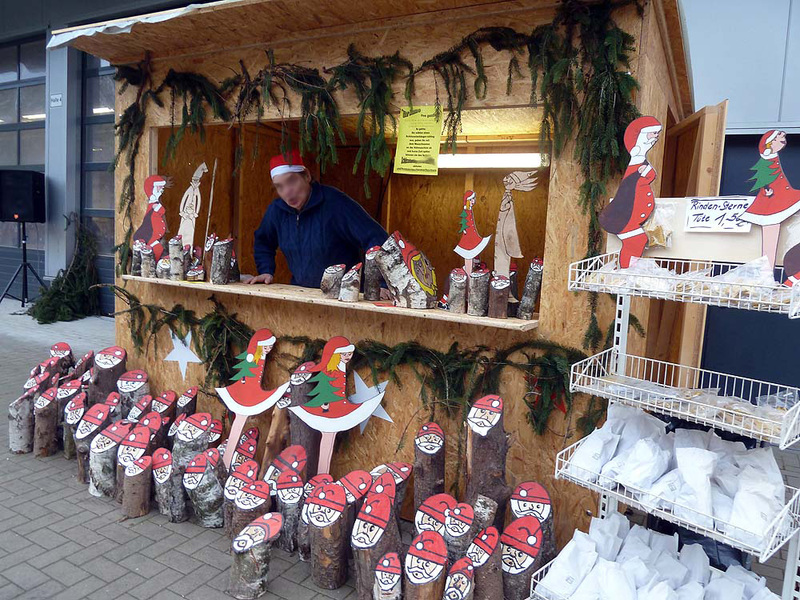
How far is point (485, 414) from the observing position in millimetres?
2867

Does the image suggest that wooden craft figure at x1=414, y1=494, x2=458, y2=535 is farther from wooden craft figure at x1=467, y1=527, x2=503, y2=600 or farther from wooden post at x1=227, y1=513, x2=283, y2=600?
wooden post at x1=227, y1=513, x2=283, y2=600

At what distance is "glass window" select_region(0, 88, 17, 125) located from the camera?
10.7m

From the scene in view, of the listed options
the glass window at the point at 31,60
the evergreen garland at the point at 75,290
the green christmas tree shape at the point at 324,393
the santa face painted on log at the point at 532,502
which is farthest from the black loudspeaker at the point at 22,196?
the santa face painted on log at the point at 532,502

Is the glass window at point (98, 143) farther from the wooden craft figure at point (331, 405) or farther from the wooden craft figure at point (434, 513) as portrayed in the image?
the wooden craft figure at point (434, 513)

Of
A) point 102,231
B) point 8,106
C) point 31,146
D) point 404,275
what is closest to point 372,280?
point 404,275

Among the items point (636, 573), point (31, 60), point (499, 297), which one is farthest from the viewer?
point (31, 60)

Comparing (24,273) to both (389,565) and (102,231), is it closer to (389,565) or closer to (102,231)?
(102,231)

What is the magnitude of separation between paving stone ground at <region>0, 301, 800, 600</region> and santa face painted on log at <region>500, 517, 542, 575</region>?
82cm

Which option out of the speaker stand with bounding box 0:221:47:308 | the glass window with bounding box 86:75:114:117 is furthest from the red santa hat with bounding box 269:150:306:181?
the speaker stand with bounding box 0:221:47:308

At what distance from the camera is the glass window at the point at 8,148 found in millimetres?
10812

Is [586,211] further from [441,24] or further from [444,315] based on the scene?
[441,24]

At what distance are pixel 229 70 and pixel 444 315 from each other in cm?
237

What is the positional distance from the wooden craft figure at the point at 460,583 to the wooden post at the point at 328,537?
61cm

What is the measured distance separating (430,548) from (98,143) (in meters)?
9.30
